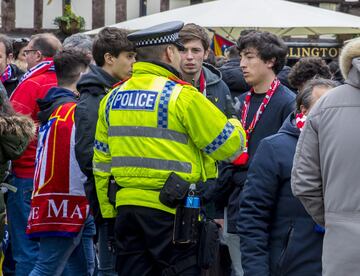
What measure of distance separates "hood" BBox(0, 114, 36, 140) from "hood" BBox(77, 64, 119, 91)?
1.57 ft

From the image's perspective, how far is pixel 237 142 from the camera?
5.49 meters

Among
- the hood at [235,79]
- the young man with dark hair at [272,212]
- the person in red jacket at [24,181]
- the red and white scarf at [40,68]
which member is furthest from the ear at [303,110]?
the red and white scarf at [40,68]

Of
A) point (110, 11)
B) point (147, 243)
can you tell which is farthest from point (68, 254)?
point (110, 11)

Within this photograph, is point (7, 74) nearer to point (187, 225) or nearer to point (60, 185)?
point (60, 185)

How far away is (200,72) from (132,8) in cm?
2017

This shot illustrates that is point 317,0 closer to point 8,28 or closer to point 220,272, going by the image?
point 8,28

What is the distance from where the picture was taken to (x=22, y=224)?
7871mm

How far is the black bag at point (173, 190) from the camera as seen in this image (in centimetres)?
532

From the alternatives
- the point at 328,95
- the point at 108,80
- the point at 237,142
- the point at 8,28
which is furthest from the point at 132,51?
the point at 8,28

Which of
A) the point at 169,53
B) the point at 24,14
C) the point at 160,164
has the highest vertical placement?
the point at 169,53

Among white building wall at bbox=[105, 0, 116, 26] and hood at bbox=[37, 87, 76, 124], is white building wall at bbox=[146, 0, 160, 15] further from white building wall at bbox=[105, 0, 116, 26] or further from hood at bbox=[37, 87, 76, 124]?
hood at bbox=[37, 87, 76, 124]

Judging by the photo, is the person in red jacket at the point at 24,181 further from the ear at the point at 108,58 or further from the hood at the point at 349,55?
the hood at the point at 349,55

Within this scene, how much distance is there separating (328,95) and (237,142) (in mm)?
1315

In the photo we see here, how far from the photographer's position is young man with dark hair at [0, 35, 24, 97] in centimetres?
898
